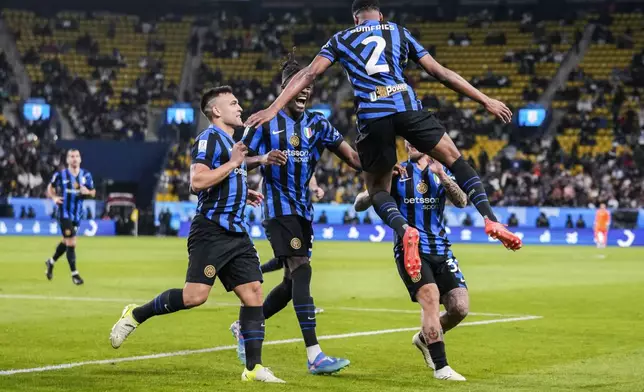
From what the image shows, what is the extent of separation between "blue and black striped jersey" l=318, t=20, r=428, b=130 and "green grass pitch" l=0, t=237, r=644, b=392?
6.91 ft

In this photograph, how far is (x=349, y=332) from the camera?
12.6m

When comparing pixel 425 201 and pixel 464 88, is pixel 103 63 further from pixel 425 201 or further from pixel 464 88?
pixel 464 88

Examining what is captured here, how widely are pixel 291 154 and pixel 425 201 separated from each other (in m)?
1.24

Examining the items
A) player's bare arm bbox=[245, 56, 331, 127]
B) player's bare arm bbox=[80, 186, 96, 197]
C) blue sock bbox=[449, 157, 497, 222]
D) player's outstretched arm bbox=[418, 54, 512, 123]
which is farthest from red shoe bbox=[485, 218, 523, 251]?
player's bare arm bbox=[80, 186, 96, 197]

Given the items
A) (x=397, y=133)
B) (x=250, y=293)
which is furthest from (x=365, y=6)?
(x=250, y=293)

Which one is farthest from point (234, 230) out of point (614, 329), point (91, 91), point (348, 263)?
point (91, 91)

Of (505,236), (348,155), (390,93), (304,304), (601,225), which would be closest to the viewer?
(505,236)

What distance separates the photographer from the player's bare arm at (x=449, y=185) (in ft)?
31.6

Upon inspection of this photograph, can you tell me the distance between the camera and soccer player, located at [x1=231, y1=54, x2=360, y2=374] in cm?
977

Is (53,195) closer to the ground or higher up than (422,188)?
closer to the ground

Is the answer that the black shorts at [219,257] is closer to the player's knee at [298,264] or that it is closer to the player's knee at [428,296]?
the player's knee at [298,264]

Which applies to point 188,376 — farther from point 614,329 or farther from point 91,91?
point 91,91

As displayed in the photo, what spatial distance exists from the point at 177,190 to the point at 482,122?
42.4 feet

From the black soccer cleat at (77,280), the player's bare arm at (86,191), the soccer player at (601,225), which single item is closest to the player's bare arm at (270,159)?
the black soccer cleat at (77,280)
